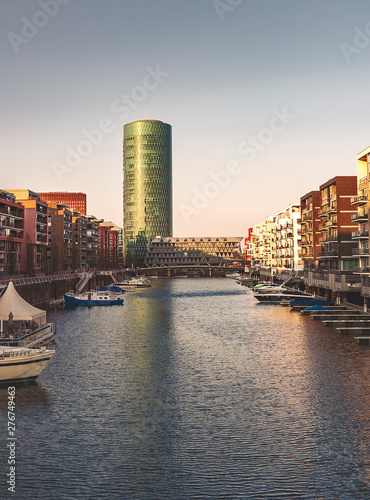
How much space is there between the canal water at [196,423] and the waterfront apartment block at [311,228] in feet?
219

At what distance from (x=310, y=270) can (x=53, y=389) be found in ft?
292

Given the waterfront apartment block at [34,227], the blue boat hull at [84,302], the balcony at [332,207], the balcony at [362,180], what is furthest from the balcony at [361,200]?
the waterfront apartment block at [34,227]

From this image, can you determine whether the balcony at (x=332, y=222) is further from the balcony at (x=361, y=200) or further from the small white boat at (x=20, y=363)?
the small white boat at (x=20, y=363)

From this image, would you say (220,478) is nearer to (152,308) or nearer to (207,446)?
(207,446)

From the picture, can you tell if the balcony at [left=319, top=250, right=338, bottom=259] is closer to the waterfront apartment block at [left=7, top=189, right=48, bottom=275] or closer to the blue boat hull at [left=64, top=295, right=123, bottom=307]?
the blue boat hull at [left=64, top=295, right=123, bottom=307]

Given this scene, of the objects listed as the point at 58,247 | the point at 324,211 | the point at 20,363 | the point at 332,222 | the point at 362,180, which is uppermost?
the point at 362,180

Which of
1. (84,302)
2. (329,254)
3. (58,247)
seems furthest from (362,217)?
(58,247)

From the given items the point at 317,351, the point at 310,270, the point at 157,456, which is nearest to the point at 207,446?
the point at 157,456

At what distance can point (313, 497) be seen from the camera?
2236 cm

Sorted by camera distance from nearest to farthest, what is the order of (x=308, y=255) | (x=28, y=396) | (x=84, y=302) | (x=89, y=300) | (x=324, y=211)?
(x=28, y=396), (x=324, y=211), (x=84, y=302), (x=89, y=300), (x=308, y=255)

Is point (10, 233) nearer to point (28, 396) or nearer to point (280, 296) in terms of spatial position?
point (280, 296)

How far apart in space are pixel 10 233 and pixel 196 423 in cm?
11080

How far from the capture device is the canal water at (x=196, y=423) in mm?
23719

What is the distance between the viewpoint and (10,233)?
5138 inches
